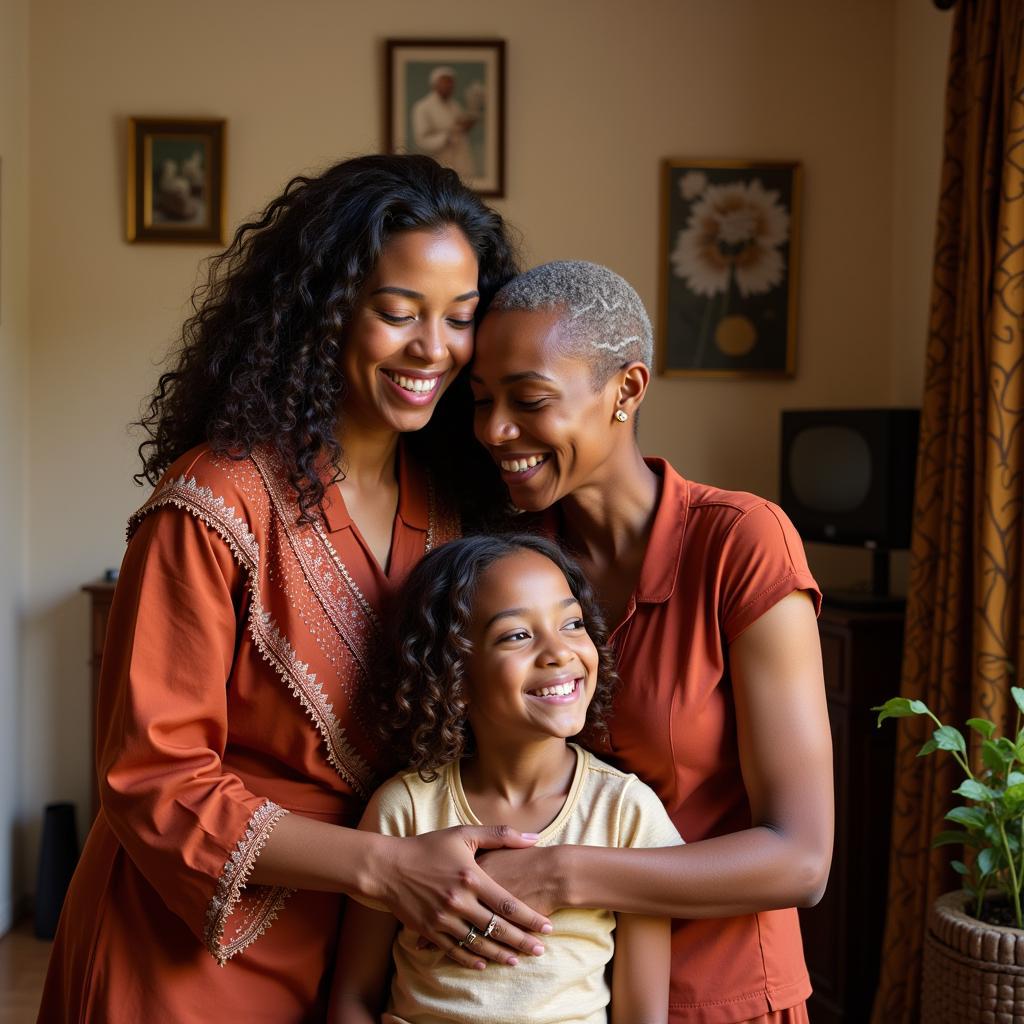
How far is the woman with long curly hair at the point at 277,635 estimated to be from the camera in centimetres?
142

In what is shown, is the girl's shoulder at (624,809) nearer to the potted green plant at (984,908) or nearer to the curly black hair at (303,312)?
the curly black hair at (303,312)

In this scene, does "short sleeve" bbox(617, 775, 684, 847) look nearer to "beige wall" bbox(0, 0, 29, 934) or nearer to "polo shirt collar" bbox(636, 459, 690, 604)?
"polo shirt collar" bbox(636, 459, 690, 604)

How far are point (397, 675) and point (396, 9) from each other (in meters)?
3.40

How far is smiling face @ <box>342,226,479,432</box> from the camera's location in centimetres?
159

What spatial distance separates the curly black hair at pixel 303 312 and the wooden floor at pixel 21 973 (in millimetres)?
2638

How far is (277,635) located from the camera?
154 centimetres

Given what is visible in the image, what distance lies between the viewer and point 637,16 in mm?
4352

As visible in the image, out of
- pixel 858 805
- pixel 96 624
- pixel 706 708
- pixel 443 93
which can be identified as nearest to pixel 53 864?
pixel 96 624

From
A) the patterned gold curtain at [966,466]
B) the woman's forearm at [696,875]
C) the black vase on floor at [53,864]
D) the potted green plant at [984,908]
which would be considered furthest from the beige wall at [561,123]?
the woman's forearm at [696,875]

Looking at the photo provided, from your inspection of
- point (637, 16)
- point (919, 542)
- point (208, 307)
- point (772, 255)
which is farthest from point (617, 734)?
point (637, 16)

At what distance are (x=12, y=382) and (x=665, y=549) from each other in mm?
3362

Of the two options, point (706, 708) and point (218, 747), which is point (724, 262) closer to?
point (706, 708)

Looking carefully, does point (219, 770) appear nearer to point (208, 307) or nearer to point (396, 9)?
point (208, 307)

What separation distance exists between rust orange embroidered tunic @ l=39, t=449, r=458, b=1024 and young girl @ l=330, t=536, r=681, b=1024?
0.24ft
